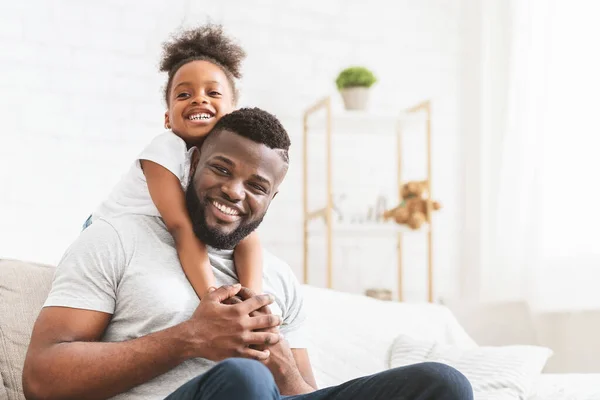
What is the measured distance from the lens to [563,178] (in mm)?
3078

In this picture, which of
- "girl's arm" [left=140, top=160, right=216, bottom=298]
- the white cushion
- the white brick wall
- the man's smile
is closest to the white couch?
the white cushion

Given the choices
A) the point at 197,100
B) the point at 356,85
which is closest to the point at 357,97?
the point at 356,85

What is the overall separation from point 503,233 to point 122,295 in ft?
7.15

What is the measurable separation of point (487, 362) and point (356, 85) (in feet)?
4.57

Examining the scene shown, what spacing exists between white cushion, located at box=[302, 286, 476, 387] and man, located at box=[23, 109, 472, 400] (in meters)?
0.50

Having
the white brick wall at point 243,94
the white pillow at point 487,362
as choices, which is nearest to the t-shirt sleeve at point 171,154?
→ the white pillow at point 487,362

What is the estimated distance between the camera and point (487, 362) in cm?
213

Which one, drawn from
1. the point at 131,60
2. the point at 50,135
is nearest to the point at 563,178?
the point at 131,60

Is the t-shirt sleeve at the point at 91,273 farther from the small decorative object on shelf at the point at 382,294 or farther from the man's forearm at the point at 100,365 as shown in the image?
the small decorative object on shelf at the point at 382,294

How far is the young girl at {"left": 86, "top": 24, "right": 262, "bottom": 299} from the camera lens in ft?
5.19

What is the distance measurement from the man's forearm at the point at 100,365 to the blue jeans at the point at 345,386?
191mm

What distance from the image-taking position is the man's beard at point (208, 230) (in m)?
1.59

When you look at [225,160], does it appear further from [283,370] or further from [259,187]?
[283,370]

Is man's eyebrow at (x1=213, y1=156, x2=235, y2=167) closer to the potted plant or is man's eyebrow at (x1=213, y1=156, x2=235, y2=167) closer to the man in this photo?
the man
